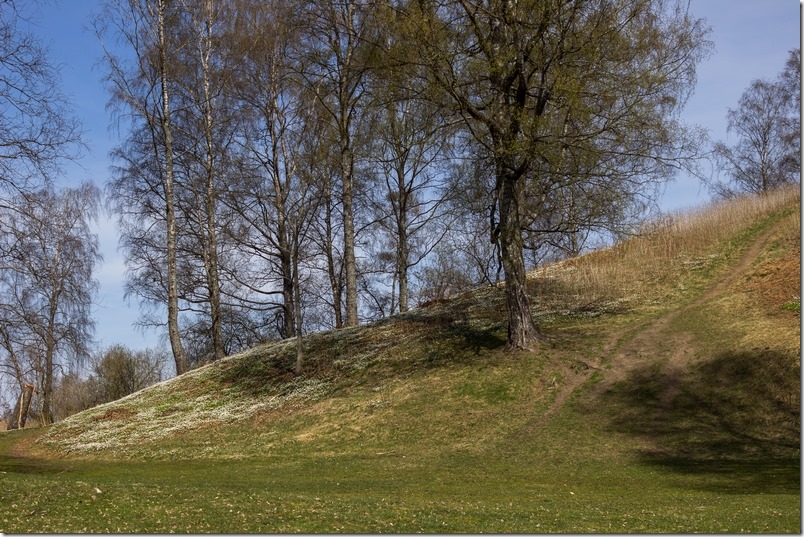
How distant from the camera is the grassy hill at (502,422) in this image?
8484mm

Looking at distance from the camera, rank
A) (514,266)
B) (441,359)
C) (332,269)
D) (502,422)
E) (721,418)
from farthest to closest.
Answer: (332,269)
(441,359)
(514,266)
(502,422)
(721,418)

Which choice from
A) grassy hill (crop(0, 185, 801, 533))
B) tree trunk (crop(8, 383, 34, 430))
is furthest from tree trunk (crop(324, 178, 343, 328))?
tree trunk (crop(8, 383, 34, 430))

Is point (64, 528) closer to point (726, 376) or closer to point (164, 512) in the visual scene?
point (164, 512)

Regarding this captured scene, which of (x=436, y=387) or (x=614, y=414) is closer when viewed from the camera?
(x=614, y=414)

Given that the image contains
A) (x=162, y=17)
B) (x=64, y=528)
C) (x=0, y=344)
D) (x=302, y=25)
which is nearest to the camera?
(x=64, y=528)

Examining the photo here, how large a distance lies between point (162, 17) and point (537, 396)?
65.5 ft

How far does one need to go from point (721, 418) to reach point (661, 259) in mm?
10497

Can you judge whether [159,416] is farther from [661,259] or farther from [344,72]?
[661,259]

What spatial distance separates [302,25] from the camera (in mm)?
22531

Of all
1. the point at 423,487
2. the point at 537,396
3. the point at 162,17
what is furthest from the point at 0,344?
the point at 162,17

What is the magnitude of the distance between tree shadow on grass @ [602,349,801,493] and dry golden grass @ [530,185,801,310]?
5020mm

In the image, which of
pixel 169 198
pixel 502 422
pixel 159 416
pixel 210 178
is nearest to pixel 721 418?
pixel 502 422

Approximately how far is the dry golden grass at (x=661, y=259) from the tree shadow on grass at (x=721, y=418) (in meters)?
5.02

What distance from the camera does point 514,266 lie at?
1894 centimetres
